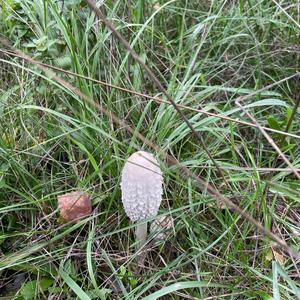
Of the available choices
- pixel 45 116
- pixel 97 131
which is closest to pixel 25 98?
pixel 45 116

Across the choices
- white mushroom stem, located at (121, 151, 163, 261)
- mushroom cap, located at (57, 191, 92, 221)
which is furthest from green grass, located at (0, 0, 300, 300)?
white mushroom stem, located at (121, 151, 163, 261)

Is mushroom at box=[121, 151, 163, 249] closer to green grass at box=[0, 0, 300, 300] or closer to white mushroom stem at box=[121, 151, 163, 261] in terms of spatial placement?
white mushroom stem at box=[121, 151, 163, 261]

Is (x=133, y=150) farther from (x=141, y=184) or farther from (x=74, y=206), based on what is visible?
(x=141, y=184)

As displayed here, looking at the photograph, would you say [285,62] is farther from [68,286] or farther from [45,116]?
[68,286]

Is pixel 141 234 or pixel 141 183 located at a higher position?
pixel 141 183

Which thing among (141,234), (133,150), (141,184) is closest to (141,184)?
(141,184)

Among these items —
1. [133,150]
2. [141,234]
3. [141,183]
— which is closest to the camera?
[141,183]
